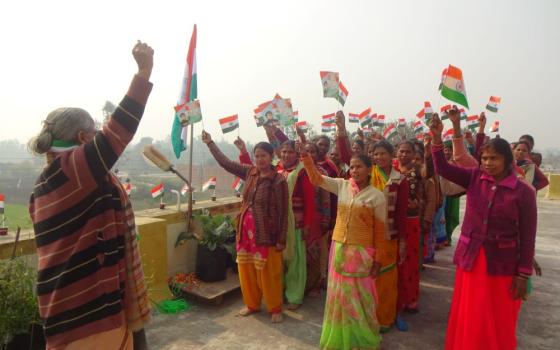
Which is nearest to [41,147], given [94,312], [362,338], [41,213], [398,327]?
[41,213]

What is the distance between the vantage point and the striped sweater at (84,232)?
5.30ft

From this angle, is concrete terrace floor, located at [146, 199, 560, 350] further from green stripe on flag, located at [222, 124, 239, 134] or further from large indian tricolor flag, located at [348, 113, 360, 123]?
large indian tricolor flag, located at [348, 113, 360, 123]

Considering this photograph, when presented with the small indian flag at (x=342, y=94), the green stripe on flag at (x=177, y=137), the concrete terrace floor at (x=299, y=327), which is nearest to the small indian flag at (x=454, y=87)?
the small indian flag at (x=342, y=94)

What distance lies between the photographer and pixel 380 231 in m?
3.34

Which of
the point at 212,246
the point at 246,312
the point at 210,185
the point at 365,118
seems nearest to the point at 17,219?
the point at 212,246

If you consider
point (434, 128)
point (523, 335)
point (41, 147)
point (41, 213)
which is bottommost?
point (523, 335)

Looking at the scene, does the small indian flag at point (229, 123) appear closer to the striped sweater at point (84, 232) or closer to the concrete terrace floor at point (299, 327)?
the concrete terrace floor at point (299, 327)

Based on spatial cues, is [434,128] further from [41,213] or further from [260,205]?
[41,213]

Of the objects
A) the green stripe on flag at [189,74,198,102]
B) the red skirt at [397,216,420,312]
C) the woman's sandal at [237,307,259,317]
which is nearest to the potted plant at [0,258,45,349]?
the woman's sandal at [237,307,259,317]

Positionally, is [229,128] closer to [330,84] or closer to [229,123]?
[229,123]

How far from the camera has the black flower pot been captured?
491cm

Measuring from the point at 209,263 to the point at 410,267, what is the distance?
7.90 feet

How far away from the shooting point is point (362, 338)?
3.40 metres

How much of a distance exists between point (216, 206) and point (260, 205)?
5.13 ft
